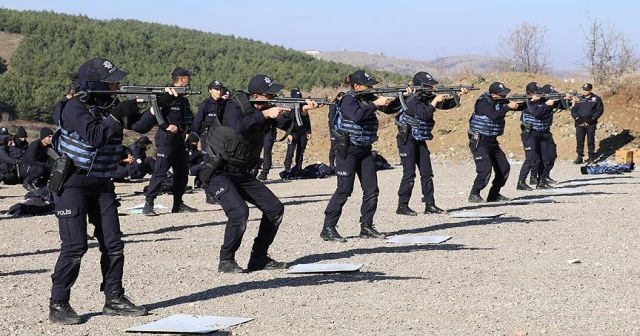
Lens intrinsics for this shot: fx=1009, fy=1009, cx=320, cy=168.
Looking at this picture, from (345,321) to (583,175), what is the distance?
17134mm

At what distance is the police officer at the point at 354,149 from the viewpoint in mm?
11945

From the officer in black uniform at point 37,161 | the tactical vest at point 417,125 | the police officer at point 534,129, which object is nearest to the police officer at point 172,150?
the officer in black uniform at point 37,161

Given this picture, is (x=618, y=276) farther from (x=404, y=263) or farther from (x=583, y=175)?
(x=583, y=175)

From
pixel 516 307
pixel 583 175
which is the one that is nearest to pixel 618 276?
pixel 516 307

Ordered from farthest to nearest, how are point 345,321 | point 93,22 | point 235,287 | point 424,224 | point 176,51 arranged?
point 93,22
point 176,51
point 424,224
point 235,287
point 345,321

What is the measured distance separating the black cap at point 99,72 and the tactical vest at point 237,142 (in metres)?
1.91

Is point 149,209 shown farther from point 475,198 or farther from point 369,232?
point 475,198

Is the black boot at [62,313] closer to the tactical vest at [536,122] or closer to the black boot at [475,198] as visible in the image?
the black boot at [475,198]

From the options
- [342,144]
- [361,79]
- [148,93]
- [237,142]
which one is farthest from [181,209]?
[148,93]

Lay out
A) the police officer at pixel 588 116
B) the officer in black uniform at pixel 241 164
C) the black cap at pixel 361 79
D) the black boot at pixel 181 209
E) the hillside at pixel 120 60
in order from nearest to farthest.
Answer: the officer in black uniform at pixel 241 164, the black cap at pixel 361 79, the black boot at pixel 181 209, the police officer at pixel 588 116, the hillside at pixel 120 60

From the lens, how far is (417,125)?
48.4 feet

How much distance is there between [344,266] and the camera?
10.0m

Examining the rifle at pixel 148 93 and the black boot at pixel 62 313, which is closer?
the black boot at pixel 62 313

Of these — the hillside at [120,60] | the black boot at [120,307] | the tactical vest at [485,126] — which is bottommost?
the hillside at [120,60]
